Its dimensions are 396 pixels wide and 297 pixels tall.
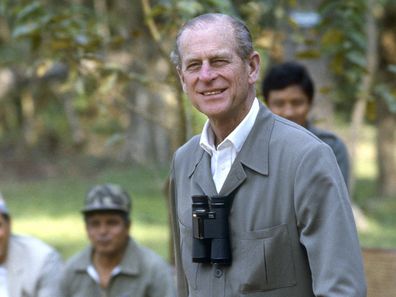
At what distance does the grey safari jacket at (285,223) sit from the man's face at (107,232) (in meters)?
2.77

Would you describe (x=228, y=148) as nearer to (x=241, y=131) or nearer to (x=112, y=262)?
(x=241, y=131)

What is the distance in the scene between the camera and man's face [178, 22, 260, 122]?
9.73ft

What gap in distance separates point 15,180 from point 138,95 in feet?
12.5

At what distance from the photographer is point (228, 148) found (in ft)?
10.1

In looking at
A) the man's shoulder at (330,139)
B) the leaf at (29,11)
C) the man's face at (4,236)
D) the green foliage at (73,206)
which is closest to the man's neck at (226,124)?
the man's shoulder at (330,139)

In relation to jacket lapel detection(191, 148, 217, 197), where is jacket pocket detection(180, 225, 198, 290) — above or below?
below

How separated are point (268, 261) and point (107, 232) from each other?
3083 millimetres

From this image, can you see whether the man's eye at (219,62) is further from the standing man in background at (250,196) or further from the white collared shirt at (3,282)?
the white collared shirt at (3,282)

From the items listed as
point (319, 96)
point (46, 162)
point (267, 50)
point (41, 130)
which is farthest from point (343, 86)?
point (41, 130)

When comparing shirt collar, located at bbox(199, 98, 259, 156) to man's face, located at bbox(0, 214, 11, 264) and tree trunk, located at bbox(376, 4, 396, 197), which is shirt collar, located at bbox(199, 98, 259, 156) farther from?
tree trunk, located at bbox(376, 4, 396, 197)

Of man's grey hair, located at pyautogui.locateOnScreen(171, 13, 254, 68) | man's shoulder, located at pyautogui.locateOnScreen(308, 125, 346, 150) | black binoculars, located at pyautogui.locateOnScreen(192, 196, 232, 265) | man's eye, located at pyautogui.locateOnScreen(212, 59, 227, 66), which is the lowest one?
black binoculars, located at pyautogui.locateOnScreen(192, 196, 232, 265)

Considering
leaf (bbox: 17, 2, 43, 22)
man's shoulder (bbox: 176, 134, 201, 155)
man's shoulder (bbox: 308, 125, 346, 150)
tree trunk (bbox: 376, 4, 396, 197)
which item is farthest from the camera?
tree trunk (bbox: 376, 4, 396, 197)

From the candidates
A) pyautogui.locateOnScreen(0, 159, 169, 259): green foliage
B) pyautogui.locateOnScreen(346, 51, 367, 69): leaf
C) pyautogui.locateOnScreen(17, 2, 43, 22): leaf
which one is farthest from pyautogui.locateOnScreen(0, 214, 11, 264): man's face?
pyautogui.locateOnScreen(0, 159, 169, 259): green foliage

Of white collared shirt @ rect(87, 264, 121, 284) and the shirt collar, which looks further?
white collared shirt @ rect(87, 264, 121, 284)
